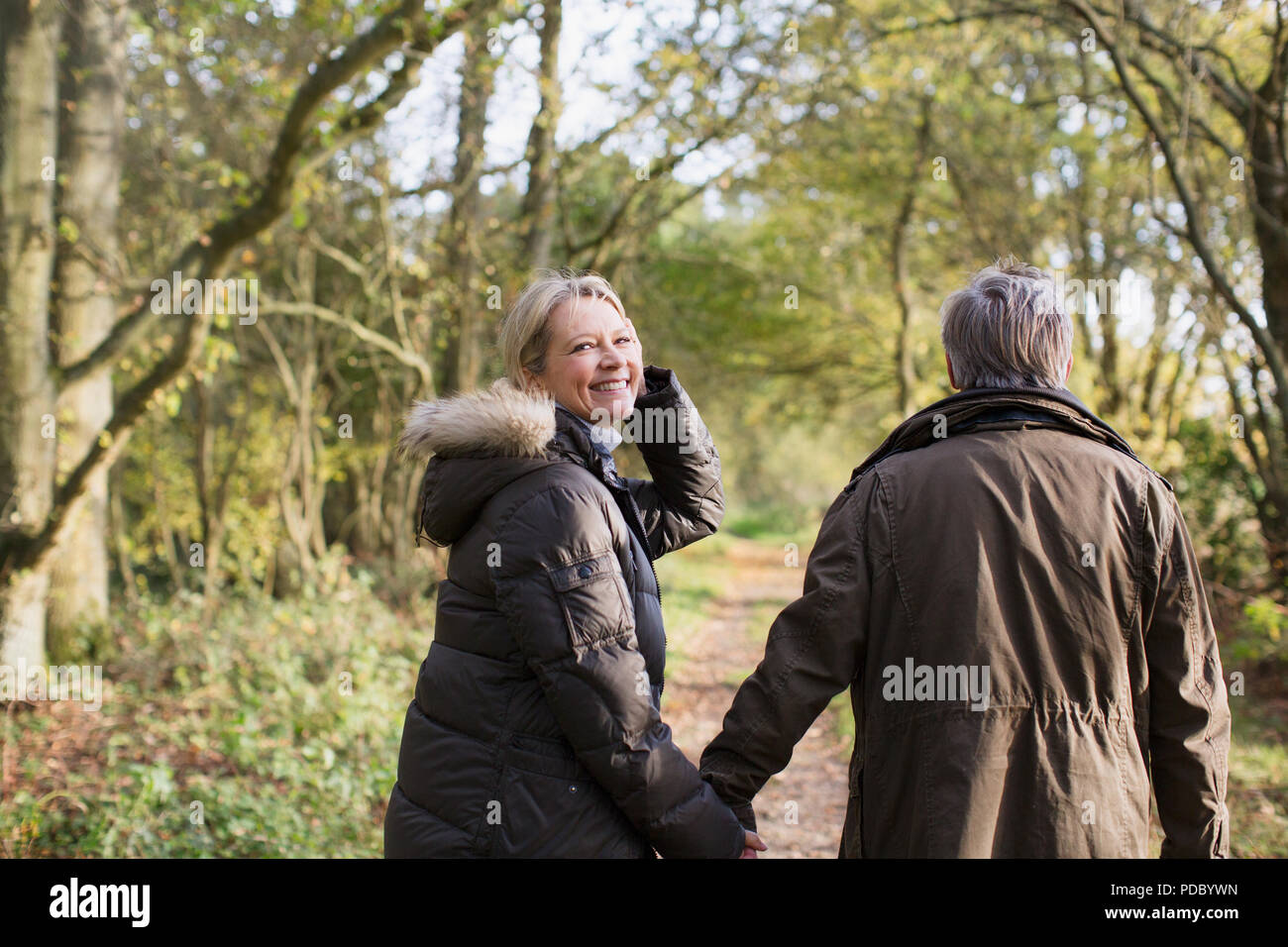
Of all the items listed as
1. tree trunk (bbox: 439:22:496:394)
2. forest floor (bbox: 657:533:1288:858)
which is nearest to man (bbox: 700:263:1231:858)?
forest floor (bbox: 657:533:1288:858)

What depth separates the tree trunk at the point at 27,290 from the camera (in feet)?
22.2

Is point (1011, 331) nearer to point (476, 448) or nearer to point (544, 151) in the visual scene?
point (476, 448)

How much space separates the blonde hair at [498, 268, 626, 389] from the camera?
2.46 meters

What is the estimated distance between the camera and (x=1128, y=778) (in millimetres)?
2143

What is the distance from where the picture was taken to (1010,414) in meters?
2.25

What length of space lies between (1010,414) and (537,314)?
1.17 metres

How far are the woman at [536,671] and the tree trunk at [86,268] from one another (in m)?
6.27

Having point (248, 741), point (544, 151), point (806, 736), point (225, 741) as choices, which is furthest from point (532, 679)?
point (544, 151)

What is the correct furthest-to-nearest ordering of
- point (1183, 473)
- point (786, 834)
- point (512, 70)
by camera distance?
point (1183, 473) → point (512, 70) → point (786, 834)

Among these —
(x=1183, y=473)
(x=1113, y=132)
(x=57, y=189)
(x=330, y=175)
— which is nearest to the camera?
(x=57, y=189)

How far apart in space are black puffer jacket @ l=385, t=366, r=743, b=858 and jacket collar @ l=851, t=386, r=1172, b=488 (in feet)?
2.55

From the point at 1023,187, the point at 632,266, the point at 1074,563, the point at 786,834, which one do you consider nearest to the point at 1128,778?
the point at 1074,563
